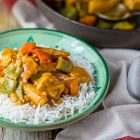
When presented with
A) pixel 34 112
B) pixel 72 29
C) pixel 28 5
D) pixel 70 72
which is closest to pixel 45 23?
pixel 28 5

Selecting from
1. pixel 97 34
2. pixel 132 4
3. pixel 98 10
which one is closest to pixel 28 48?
pixel 97 34

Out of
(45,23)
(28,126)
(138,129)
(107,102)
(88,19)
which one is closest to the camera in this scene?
(28,126)

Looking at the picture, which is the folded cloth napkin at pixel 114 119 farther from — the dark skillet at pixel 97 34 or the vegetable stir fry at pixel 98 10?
the vegetable stir fry at pixel 98 10

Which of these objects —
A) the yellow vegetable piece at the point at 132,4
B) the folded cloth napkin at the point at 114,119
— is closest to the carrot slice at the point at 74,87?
the folded cloth napkin at the point at 114,119

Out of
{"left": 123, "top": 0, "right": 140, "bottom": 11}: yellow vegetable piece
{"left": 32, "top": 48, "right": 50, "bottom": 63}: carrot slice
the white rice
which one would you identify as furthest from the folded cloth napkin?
{"left": 123, "top": 0, "right": 140, "bottom": 11}: yellow vegetable piece

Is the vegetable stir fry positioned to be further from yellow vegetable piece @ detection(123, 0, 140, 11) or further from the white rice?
the white rice

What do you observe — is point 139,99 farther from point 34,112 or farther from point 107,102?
point 34,112
